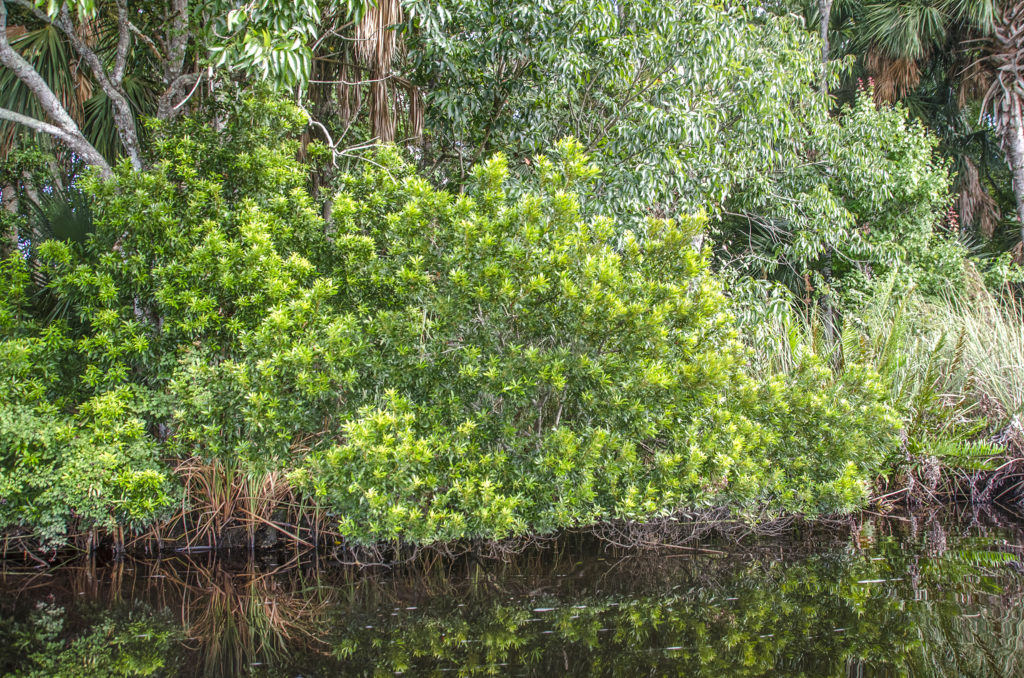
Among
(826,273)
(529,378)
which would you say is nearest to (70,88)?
(529,378)

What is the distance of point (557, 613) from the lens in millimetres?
4246

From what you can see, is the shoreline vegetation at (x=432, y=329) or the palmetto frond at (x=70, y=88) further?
the palmetto frond at (x=70, y=88)

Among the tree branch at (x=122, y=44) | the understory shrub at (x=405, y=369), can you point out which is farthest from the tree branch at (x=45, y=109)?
the understory shrub at (x=405, y=369)

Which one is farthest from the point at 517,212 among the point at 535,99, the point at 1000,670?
the point at 1000,670

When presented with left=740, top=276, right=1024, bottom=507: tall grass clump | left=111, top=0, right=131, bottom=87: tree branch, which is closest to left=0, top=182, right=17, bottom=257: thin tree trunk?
left=111, top=0, right=131, bottom=87: tree branch

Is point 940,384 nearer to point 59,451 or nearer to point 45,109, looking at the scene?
point 59,451

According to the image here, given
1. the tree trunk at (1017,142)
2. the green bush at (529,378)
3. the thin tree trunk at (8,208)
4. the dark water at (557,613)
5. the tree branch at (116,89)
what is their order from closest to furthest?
the dark water at (557,613) < the green bush at (529,378) < the thin tree trunk at (8,208) < the tree branch at (116,89) < the tree trunk at (1017,142)

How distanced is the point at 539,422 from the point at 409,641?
1.67m

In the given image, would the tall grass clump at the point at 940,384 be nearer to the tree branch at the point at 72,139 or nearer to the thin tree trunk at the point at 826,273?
the thin tree trunk at the point at 826,273

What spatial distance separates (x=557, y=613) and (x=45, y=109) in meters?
5.38

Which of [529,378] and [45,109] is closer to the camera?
[529,378]

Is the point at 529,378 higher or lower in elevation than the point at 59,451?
higher

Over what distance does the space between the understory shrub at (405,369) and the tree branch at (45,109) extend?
0.88 meters

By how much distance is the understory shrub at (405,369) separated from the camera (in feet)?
14.9
